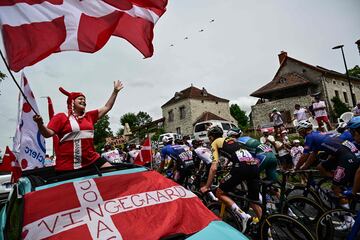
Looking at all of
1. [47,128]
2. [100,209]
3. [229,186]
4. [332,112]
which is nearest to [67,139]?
[47,128]

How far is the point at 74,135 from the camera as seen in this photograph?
11.8 feet

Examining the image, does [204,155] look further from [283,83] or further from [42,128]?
[283,83]

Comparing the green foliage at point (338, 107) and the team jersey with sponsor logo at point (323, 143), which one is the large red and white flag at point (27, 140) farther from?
the green foliage at point (338, 107)

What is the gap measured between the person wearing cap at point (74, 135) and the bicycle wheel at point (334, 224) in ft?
10.5

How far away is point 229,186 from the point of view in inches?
188

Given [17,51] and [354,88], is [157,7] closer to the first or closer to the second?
Answer: [17,51]

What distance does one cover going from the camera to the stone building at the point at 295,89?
33906 mm

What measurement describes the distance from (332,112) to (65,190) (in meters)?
35.9

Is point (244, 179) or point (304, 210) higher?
point (244, 179)

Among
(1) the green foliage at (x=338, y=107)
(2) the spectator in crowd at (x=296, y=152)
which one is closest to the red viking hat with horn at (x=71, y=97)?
(2) the spectator in crowd at (x=296, y=152)

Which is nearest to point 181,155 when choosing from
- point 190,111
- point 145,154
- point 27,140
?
point 27,140

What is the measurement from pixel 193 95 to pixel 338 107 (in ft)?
77.9

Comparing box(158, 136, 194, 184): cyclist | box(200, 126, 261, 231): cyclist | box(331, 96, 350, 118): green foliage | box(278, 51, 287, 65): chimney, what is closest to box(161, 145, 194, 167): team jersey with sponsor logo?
box(158, 136, 194, 184): cyclist

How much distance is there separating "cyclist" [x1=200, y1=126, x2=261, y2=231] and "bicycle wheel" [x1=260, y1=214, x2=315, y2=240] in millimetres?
427
